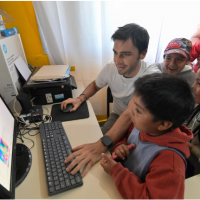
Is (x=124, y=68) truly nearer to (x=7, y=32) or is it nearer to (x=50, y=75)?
(x=50, y=75)

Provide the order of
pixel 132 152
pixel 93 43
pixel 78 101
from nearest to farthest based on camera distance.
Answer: pixel 132 152 → pixel 78 101 → pixel 93 43

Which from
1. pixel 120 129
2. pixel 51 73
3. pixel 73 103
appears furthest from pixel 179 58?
pixel 51 73

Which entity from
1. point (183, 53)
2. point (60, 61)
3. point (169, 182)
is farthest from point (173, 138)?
point (60, 61)

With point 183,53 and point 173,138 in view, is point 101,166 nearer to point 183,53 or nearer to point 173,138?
point 173,138

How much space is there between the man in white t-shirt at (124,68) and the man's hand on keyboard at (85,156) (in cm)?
36

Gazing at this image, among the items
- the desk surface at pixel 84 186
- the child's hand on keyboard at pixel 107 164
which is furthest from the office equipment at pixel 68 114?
the child's hand on keyboard at pixel 107 164

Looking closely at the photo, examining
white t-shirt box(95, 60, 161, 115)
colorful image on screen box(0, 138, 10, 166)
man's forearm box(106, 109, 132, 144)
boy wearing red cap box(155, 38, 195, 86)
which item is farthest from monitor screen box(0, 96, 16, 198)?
boy wearing red cap box(155, 38, 195, 86)

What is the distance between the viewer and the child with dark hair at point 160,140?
46 cm

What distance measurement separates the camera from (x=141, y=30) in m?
0.91

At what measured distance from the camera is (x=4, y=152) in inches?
19.8

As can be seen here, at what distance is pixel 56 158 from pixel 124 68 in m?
0.73

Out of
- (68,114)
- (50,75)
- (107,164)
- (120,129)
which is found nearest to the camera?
(107,164)

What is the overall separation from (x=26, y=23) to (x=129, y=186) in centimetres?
146

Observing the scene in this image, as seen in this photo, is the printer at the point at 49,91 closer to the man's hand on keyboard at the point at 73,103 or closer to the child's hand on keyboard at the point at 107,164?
the man's hand on keyboard at the point at 73,103
